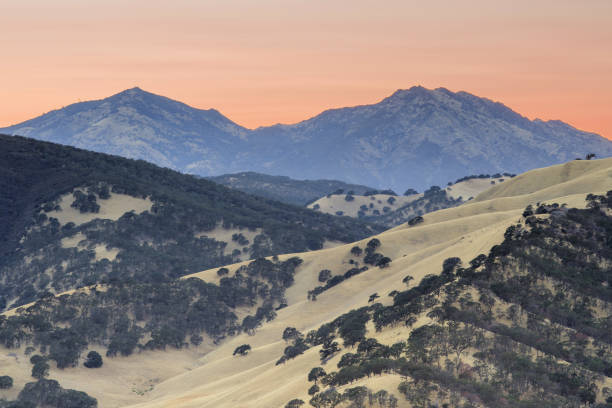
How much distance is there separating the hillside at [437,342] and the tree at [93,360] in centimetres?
126

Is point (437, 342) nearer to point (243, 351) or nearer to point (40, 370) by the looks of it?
point (243, 351)

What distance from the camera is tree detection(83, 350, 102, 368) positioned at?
276 ft

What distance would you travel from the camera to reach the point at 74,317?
9725 cm

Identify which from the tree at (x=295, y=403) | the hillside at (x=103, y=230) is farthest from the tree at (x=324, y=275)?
the tree at (x=295, y=403)

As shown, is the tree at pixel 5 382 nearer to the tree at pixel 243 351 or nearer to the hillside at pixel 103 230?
the tree at pixel 243 351

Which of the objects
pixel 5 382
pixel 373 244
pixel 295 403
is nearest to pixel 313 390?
pixel 295 403

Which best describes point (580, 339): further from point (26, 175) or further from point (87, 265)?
point (26, 175)

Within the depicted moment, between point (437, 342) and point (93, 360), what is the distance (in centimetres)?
5044

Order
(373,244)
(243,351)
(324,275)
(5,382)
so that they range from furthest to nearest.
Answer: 1. (373,244)
2. (324,275)
3. (243,351)
4. (5,382)

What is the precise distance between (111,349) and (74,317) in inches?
428

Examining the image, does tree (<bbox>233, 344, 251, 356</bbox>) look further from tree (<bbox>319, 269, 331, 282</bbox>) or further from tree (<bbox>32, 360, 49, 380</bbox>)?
tree (<bbox>319, 269, 331, 282</bbox>)

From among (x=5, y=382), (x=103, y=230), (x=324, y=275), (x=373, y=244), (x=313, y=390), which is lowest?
(x=313, y=390)

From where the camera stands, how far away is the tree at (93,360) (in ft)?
276

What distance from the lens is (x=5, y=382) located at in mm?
68438
